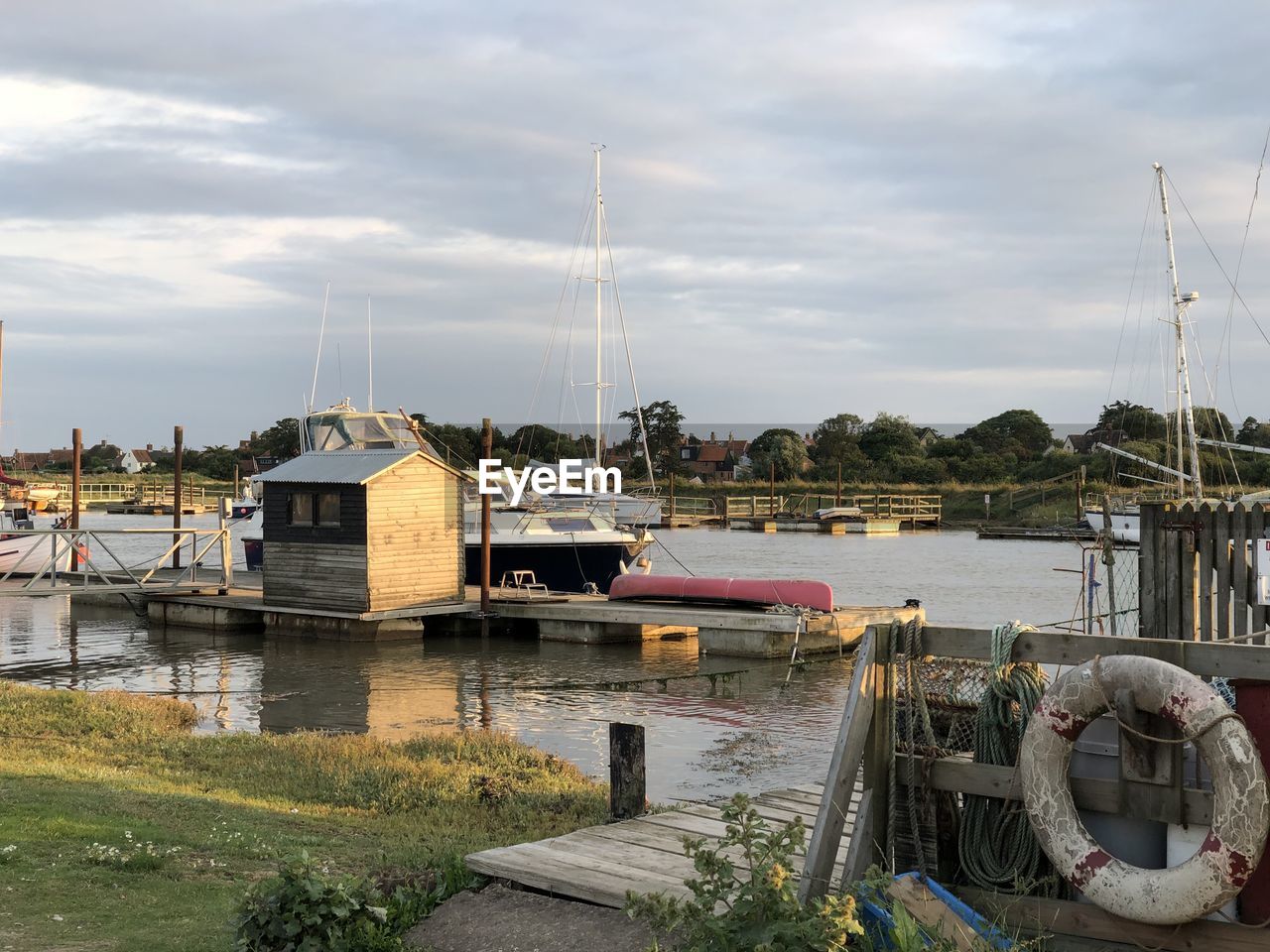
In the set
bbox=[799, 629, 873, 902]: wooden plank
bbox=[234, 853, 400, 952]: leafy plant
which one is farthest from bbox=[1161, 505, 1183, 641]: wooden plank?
bbox=[234, 853, 400, 952]: leafy plant

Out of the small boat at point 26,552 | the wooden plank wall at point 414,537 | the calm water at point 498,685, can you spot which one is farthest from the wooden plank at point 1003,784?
the small boat at point 26,552

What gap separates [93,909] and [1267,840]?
18.9 feet

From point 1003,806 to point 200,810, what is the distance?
6275 mm

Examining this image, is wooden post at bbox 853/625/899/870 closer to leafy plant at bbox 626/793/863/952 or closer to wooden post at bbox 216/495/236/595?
leafy plant at bbox 626/793/863/952

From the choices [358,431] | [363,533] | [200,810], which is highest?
[358,431]

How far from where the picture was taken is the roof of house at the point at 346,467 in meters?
25.6

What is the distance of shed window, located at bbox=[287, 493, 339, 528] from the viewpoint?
2598cm

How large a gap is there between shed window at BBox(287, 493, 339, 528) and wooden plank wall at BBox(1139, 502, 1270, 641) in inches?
742

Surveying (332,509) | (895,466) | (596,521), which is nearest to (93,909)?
(332,509)

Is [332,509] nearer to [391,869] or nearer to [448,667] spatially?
[448,667]

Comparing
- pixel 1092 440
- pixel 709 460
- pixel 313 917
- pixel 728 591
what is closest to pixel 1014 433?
pixel 1092 440

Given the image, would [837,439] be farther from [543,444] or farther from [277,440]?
[277,440]

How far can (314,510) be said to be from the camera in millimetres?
26344

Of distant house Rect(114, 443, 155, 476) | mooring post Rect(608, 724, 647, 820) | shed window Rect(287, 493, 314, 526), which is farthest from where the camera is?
distant house Rect(114, 443, 155, 476)
